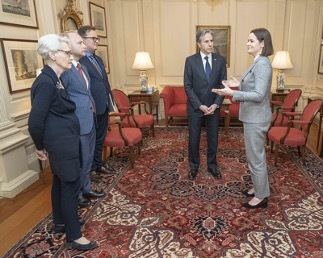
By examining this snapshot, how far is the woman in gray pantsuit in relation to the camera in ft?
7.24

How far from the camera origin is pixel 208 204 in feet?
9.01

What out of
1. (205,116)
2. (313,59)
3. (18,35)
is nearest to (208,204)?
(205,116)

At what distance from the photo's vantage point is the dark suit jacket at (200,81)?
9.80 ft

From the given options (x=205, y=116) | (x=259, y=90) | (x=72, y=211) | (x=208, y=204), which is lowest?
(x=208, y=204)

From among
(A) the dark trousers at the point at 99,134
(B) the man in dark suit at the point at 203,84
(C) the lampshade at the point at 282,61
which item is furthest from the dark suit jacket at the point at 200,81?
(C) the lampshade at the point at 282,61

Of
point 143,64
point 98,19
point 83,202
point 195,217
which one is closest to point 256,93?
point 195,217

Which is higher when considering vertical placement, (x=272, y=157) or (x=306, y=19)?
(x=306, y=19)

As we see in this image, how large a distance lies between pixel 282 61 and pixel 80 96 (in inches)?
176

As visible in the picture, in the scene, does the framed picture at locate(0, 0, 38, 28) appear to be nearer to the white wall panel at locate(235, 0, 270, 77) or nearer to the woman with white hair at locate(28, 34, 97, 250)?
the woman with white hair at locate(28, 34, 97, 250)

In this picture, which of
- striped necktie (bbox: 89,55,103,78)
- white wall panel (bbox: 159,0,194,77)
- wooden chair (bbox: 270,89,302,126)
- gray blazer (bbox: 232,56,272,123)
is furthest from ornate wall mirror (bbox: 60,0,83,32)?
wooden chair (bbox: 270,89,302,126)

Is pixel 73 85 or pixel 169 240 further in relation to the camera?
pixel 73 85

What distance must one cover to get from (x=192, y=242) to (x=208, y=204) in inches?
24.5

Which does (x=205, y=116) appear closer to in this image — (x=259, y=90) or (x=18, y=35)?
(x=259, y=90)

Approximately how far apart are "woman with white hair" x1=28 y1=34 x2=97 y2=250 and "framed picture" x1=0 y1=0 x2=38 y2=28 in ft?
5.43
